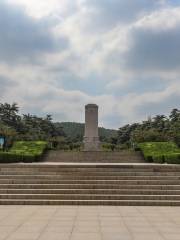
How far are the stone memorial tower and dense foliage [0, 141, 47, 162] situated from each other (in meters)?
5.93

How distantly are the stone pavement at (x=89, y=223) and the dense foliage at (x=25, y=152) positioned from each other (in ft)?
32.9

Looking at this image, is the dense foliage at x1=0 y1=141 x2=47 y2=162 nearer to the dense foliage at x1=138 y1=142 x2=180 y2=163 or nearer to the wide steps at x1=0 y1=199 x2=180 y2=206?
the dense foliage at x1=138 y1=142 x2=180 y2=163

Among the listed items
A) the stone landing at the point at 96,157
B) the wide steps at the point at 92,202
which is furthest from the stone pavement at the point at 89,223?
the stone landing at the point at 96,157

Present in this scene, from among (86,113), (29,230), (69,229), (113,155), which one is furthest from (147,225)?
(86,113)

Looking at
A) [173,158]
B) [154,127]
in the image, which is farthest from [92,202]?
[154,127]

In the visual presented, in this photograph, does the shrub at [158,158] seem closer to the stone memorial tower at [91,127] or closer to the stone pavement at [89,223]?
the stone memorial tower at [91,127]

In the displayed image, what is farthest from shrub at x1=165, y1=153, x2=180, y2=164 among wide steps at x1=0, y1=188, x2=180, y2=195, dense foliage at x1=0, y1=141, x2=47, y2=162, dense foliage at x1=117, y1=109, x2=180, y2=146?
dense foliage at x1=117, y1=109, x2=180, y2=146

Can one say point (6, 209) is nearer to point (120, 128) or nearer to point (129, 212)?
point (129, 212)

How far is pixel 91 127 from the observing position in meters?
36.1

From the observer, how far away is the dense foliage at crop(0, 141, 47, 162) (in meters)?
21.6

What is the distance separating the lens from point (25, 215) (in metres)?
9.86

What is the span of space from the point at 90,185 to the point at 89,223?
5.20m

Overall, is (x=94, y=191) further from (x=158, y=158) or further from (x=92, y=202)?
(x=158, y=158)

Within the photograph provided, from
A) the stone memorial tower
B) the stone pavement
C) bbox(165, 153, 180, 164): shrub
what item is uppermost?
the stone memorial tower
